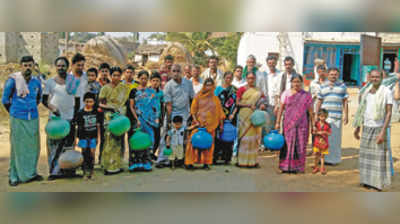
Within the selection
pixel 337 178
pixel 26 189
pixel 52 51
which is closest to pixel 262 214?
pixel 337 178

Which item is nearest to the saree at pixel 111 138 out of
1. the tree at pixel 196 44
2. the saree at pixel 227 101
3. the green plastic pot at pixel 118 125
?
the green plastic pot at pixel 118 125

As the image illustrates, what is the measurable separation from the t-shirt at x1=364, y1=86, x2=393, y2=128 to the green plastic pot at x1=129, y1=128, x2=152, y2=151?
321cm

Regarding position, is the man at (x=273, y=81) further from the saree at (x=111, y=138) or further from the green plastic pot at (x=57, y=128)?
the green plastic pot at (x=57, y=128)

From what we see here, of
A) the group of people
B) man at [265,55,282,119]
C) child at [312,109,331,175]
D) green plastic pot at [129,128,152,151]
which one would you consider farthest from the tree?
green plastic pot at [129,128,152,151]

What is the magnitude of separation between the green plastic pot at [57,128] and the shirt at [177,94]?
5.36ft

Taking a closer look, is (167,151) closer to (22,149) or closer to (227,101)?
(227,101)

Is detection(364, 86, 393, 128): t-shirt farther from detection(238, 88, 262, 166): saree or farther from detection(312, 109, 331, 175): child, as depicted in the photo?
detection(238, 88, 262, 166): saree

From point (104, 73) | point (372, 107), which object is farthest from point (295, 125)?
point (104, 73)

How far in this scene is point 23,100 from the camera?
15.1 feet

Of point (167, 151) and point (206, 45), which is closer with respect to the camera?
point (167, 151)

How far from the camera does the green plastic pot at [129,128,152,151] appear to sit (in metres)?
5.14

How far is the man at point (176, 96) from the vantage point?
18.3ft

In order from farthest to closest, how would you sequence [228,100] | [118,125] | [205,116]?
[228,100]
[205,116]
[118,125]

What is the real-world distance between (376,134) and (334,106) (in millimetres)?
1343
